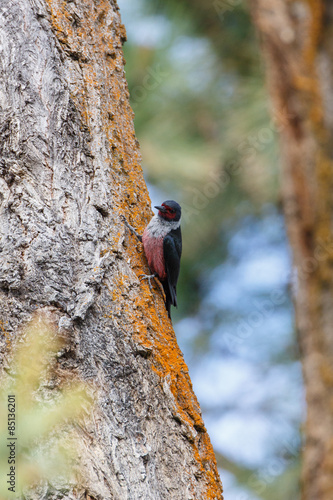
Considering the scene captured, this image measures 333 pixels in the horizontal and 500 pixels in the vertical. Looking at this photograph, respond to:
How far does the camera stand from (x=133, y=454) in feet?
6.88

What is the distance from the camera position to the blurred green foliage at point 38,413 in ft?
3.64

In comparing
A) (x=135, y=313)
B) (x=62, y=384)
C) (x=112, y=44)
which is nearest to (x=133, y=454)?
(x=62, y=384)

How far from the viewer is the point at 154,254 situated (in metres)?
3.08

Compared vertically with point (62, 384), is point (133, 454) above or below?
below

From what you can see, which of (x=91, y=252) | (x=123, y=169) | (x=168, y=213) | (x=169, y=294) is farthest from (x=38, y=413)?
(x=168, y=213)

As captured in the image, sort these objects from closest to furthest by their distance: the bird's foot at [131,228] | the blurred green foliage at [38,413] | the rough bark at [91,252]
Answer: the blurred green foliage at [38,413]
the rough bark at [91,252]
the bird's foot at [131,228]

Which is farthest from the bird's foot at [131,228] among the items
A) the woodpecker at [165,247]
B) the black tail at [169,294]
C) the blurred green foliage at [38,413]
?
the black tail at [169,294]

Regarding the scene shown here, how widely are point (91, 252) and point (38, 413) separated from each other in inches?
50.6

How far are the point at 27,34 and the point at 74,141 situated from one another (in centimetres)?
55

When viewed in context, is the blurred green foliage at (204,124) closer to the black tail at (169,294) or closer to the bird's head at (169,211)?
the bird's head at (169,211)

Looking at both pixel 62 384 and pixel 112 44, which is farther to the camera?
pixel 112 44

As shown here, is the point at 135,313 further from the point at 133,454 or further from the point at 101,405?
the point at 133,454

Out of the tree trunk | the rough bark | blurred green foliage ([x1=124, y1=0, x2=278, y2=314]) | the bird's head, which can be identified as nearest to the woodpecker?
the bird's head

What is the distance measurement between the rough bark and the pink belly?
11 centimetres
